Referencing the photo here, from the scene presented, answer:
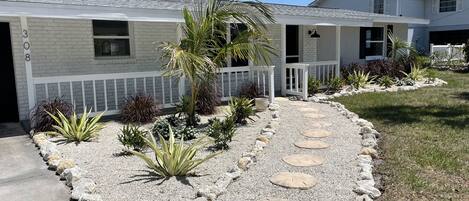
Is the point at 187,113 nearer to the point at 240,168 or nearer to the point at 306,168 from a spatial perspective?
the point at 240,168

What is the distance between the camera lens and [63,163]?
16.2 ft

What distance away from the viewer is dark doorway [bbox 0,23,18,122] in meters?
8.06

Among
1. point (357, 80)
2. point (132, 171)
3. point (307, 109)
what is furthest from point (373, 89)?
point (132, 171)

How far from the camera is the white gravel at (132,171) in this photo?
13.5 feet

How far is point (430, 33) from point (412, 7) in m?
2.57

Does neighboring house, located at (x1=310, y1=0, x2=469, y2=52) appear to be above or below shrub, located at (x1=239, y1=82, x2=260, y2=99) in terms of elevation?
above

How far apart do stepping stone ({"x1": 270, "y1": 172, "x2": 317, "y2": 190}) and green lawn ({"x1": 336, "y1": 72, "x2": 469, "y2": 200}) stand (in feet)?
2.70

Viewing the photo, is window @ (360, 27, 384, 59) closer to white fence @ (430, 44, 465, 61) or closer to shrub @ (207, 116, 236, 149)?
white fence @ (430, 44, 465, 61)

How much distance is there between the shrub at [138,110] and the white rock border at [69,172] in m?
1.87

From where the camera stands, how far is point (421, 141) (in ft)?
20.2

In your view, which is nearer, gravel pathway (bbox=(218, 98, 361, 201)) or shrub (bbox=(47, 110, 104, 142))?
gravel pathway (bbox=(218, 98, 361, 201))

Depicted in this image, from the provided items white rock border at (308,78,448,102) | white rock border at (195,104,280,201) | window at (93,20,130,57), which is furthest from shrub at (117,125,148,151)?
white rock border at (308,78,448,102)

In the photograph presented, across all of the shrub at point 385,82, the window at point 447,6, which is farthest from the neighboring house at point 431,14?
the shrub at point 385,82

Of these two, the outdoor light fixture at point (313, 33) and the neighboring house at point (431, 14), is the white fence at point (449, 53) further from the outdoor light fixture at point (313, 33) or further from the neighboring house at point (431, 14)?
the outdoor light fixture at point (313, 33)
